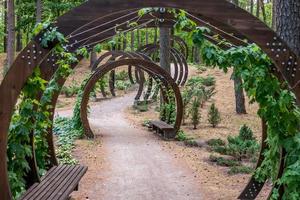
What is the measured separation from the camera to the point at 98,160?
11.1 metres

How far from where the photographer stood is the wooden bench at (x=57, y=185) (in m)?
6.00

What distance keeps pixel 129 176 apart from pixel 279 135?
15.2 feet

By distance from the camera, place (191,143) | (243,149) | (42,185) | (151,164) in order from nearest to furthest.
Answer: (42,185)
(151,164)
(243,149)
(191,143)

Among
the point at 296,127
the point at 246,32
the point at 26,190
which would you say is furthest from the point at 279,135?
the point at 26,190

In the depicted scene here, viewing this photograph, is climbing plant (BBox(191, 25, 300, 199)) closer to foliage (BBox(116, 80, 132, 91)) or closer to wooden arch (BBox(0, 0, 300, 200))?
wooden arch (BBox(0, 0, 300, 200))

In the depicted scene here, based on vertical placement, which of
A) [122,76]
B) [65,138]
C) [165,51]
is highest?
[165,51]

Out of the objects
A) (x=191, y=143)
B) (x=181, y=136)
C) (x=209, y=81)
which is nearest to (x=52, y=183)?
(x=191, y=143)

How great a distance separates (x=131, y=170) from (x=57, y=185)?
3.42 metres

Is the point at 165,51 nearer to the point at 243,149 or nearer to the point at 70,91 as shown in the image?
the point at 243,149

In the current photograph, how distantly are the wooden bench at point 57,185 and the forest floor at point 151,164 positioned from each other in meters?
0.51

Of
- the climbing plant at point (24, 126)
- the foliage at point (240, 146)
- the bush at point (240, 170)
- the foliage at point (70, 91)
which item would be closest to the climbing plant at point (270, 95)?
the climbing plant at point (24, 126)

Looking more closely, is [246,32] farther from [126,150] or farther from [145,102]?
[145,102]

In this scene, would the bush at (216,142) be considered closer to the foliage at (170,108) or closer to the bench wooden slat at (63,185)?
the foliage at (170,108)

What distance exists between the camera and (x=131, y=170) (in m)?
9.91
